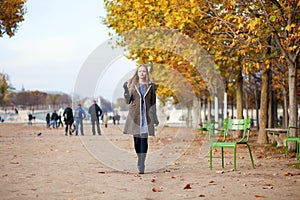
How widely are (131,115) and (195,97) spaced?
32241 millimetres

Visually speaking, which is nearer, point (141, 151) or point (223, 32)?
point (141, 151)

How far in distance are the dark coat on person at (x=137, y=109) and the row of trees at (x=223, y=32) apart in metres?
4.44

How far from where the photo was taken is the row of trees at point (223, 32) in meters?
15.5

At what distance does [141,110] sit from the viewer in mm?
10602

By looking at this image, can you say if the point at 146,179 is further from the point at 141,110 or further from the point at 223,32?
the point at 223,32

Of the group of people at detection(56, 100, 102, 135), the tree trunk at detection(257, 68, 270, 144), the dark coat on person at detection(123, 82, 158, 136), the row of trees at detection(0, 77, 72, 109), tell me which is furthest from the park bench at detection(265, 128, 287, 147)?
the row of trees at detection(0, 77, 72, 109)

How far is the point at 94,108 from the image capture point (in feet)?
95.3

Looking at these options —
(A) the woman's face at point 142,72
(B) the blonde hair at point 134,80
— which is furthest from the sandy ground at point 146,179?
(A) the woman's face at point 142,72

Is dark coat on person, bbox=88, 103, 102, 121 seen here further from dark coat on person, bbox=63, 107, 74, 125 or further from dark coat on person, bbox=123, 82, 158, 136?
dark coat on person, bbox=123, 82, 158, 136

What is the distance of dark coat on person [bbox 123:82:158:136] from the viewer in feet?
34.7

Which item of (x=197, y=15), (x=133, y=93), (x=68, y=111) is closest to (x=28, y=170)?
(x=133, y=93)

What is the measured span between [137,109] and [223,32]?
7668mm

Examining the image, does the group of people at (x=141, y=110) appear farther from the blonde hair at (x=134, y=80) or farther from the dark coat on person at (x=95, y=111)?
the dark coat on person at (x=95, y=111)

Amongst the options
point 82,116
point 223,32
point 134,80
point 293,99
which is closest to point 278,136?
point 293,99
